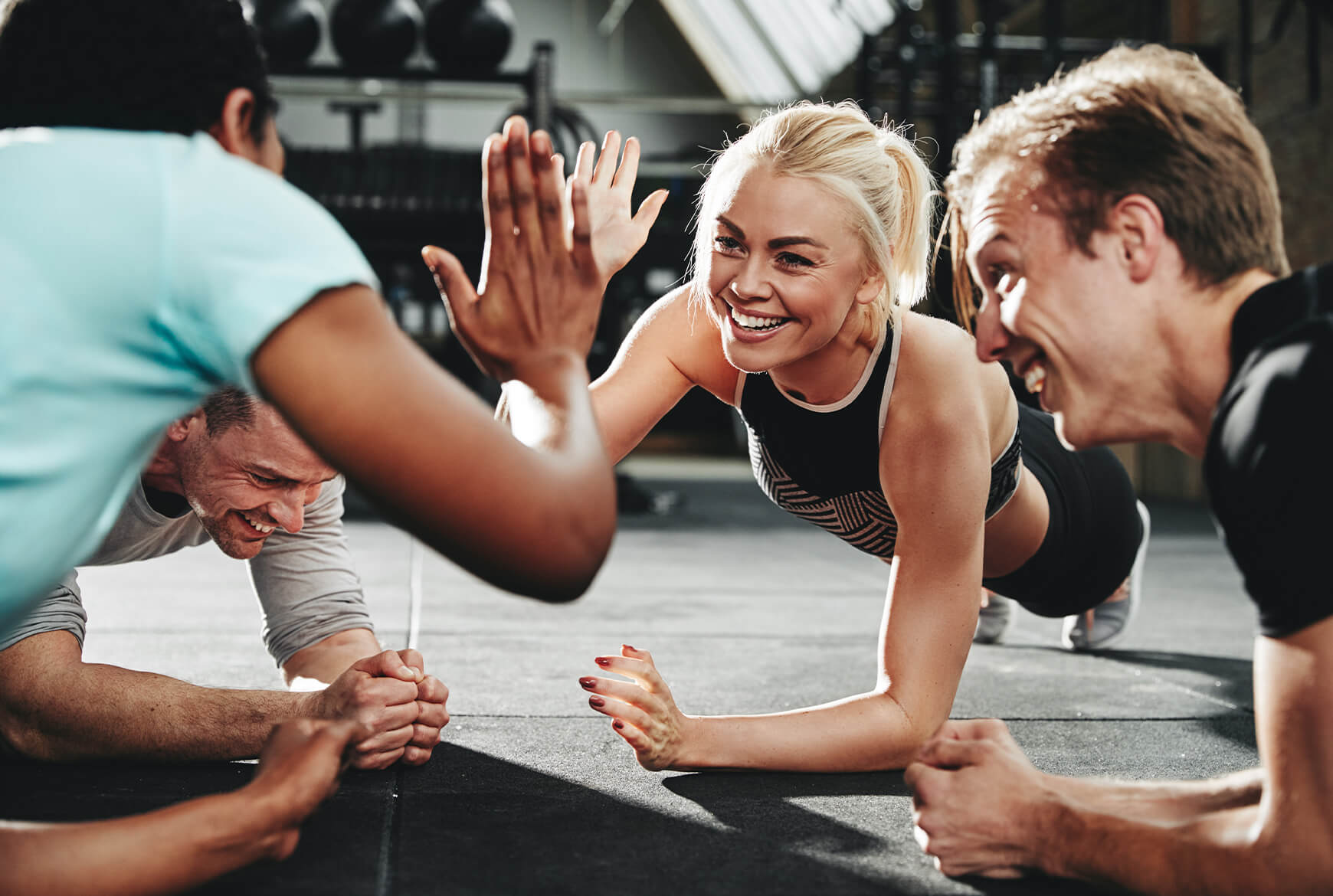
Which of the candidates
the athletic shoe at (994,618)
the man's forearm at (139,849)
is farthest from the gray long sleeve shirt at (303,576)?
the athletic shoe at (994,618)

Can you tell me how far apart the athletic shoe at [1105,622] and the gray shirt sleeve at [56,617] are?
6.87 ft

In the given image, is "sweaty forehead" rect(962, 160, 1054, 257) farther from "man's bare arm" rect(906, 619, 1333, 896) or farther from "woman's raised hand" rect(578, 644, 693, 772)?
"woman's raised hand" rect(578, 644, 693, 772)

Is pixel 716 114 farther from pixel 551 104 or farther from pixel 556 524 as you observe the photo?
pixel 556 524

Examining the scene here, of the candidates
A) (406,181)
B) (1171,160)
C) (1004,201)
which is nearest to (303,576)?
(1004,201)

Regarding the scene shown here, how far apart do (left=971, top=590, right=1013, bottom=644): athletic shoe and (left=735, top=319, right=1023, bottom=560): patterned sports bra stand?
82 centimetres

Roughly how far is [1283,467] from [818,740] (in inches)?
33.4

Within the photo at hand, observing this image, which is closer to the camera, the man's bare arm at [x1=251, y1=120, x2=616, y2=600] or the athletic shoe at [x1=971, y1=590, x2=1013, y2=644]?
the man's bare arm at [x1=251, y1=120, x2=616, y2=600]

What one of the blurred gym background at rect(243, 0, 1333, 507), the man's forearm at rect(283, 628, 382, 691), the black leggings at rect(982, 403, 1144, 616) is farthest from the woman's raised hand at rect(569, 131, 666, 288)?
the blurred gym background at rect(243, 0, 1333, 507)

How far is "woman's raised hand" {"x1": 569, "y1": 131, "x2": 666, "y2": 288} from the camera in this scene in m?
1.26

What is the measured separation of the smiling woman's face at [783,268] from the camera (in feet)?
5.80

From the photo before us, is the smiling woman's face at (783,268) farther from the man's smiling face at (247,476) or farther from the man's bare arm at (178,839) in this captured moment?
the man's bare arm at (178,839)

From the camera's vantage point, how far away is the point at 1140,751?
6.17 feet

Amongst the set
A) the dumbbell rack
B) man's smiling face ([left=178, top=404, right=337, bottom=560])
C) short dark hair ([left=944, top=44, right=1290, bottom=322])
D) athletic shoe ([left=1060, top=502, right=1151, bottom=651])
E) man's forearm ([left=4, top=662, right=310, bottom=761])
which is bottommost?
the dumbbell rack

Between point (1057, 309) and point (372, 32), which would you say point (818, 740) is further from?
point (372, 32)
